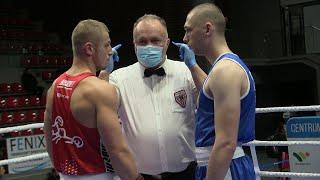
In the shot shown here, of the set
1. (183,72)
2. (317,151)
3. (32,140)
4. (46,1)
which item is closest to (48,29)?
(46,1)

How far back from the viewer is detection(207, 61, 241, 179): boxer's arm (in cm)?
194

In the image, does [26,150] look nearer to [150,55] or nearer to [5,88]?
[5,88]

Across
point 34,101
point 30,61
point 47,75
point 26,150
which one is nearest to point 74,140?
point 26,150

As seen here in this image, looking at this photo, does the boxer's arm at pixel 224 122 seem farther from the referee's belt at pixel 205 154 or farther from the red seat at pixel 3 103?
the red seat at pixel 3 103

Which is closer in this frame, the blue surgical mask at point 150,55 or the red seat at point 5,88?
the blue surgical mask at point 150,55

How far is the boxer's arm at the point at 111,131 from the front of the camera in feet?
6.68

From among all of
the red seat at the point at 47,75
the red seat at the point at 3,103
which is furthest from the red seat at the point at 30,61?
the red seat at the point at 3,103

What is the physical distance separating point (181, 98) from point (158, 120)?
0.17 metres

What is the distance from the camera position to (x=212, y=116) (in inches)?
82.4

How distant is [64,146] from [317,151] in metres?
3.18

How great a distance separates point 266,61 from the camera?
13.4m

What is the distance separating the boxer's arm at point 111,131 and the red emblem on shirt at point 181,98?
0.54m

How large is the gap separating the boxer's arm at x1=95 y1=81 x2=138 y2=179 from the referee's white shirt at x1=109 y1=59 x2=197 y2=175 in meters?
0.42

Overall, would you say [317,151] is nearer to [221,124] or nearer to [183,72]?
[183,72]
